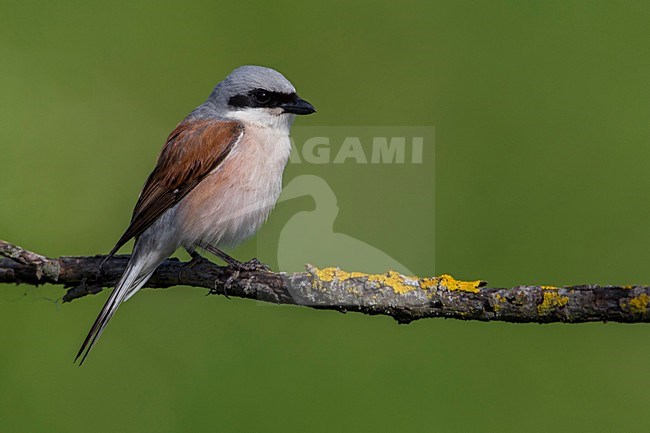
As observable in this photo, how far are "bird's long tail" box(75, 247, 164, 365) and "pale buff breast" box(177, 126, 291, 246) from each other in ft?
0.67

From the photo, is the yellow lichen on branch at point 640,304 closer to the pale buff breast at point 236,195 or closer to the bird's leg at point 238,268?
the bird's leg at point 238,268

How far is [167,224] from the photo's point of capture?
2994mm

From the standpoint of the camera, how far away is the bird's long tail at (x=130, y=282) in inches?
107

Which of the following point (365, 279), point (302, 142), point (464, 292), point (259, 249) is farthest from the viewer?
point (302, 142)

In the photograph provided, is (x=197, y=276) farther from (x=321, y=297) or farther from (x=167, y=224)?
(x=321, y=297)

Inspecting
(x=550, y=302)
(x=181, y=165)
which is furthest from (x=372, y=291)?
(x=181, y=165)

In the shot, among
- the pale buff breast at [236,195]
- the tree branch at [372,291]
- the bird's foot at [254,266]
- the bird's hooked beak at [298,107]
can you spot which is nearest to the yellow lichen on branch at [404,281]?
the tree branch at [372,291]

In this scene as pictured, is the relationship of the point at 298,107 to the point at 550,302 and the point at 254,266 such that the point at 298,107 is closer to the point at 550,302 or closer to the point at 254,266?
the point at 254,266

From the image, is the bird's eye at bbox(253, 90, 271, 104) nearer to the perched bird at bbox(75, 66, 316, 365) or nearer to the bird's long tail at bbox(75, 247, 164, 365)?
the perched bird at bbox(75, 66, 316, 365)

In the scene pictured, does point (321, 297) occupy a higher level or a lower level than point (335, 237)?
lower

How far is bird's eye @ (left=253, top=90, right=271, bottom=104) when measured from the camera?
3184mm

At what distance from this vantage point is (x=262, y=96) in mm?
3193

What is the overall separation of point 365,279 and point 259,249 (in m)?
1.05

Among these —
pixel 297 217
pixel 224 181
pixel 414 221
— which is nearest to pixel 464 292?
pixel 297 217
